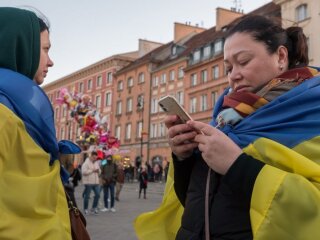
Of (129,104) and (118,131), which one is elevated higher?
(129,104)

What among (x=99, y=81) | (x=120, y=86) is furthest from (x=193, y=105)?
(x=99, y=81)

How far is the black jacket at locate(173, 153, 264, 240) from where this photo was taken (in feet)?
4.58

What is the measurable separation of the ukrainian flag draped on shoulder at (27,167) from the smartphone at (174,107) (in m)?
0.46

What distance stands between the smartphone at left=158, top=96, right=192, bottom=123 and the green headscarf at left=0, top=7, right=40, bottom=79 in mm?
569

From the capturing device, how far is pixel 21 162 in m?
1.43

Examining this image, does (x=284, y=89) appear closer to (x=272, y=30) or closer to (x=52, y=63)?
(x=272, y=30)

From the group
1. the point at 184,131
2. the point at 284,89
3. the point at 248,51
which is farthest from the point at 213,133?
the point at 248,51

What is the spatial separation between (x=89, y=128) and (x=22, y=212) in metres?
15.8

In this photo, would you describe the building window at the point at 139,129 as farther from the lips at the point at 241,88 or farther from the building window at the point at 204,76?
the lips at the point at 241,88

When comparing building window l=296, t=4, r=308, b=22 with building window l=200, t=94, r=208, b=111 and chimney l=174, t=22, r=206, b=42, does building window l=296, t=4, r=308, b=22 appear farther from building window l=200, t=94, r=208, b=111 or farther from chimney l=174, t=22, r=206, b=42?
chimney l=174, t=22, r=206, b=42

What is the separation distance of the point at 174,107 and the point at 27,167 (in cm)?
60

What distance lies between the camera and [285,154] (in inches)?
54.0

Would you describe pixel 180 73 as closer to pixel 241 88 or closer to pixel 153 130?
pixel 153 130

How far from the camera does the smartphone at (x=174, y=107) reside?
1.64m
